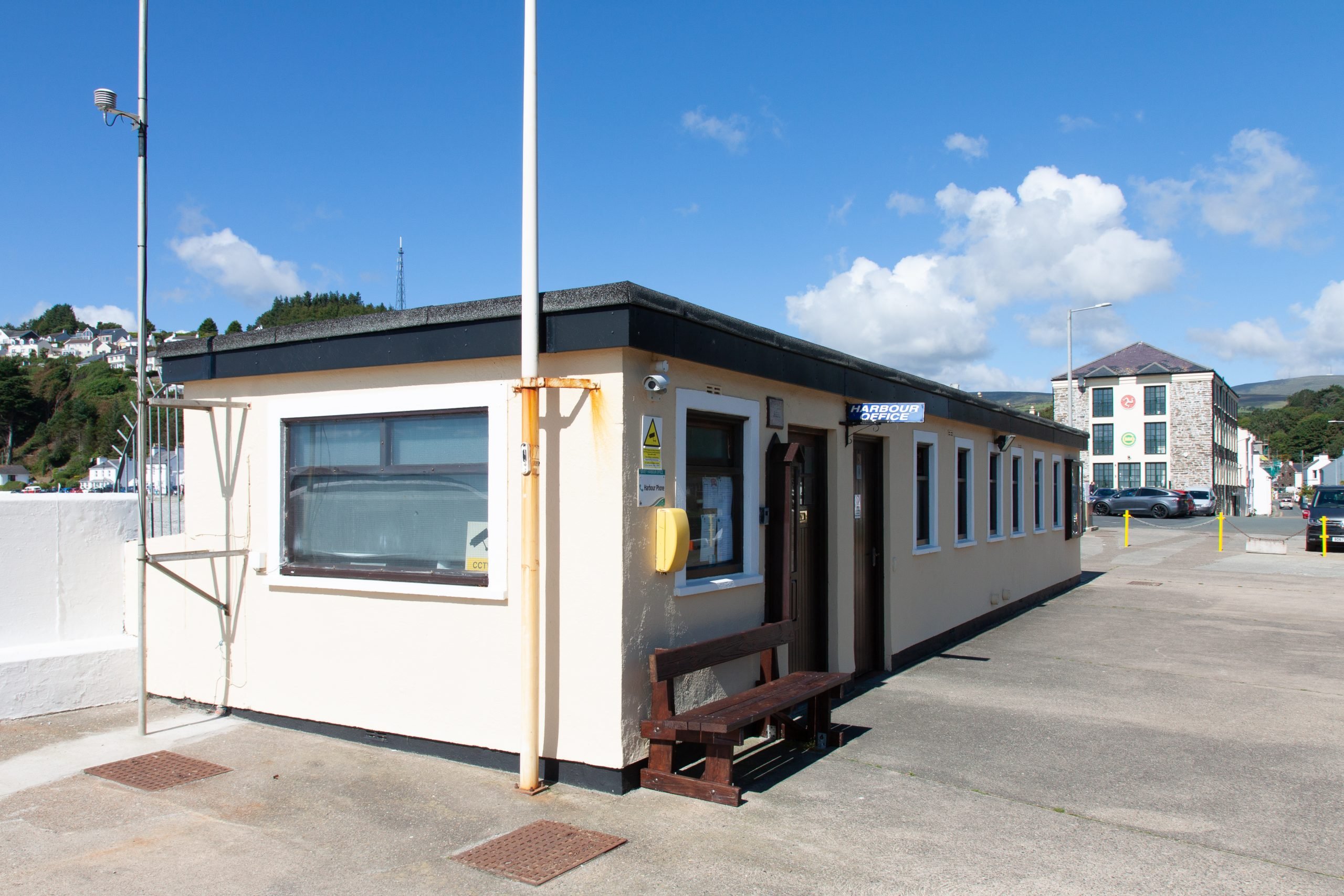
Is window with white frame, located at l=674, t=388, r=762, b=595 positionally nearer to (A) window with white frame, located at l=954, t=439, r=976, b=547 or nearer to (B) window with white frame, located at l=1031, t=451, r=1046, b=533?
(A) window with white frame, located at l=954, t=439, r=976, b=547

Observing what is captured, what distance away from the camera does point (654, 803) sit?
513 cm

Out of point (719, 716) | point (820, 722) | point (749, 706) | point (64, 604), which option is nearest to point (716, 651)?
point (749, 706)

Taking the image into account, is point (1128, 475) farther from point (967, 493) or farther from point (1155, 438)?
point (967, 493)

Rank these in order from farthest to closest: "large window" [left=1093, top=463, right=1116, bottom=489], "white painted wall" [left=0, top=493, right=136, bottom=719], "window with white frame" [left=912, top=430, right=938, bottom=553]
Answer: "large window" [left=1093, top=463, right=1116, bottom=489], "window with white frame" [left=912, top=430, right=938, bottom=553], "white painted wall" [left=0, top=493, right=136, bottom=719]

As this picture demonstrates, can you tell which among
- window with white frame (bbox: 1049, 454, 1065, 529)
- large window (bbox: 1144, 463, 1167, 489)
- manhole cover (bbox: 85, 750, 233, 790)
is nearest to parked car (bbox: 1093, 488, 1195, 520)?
large window (bbox: 1144, 463, 1167, 489)

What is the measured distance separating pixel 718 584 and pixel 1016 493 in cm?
866

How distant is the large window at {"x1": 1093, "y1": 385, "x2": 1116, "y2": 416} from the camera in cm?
6191

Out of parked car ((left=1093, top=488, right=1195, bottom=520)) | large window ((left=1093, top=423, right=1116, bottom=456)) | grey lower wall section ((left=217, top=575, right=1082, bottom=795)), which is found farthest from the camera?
large window ((left=1093, top=423, right=1116, bottom=456))

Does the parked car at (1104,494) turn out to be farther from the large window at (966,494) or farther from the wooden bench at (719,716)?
the wooden bench at (719,716)

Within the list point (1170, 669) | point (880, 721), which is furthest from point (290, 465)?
point (1170, 669)

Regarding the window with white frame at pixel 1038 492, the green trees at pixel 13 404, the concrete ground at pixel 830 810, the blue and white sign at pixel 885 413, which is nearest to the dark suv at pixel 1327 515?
the window with white frame at pixel 1038 492

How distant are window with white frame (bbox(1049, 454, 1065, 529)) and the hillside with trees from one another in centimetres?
12846

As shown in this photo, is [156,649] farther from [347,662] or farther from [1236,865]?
[1236,865]

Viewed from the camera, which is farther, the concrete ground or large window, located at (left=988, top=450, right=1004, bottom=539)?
large window, located at (left=988, top=450, right=1004, bottom=539)
